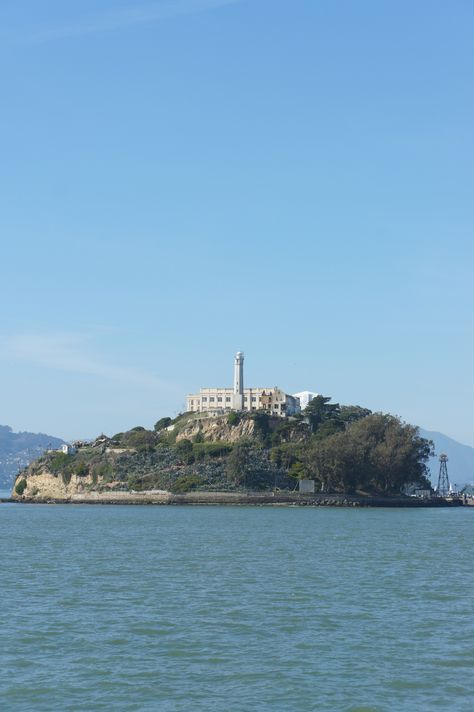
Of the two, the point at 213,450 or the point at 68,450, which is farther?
the point at 68,450

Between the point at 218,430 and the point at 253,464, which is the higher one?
the point at 218,430

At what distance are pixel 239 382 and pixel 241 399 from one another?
3.43 metres

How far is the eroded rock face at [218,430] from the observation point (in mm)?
166750

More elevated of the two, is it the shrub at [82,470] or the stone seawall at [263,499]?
the shrub at [82,470]

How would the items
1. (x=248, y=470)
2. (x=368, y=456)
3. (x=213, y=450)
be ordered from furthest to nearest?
(x=213, y=450), (x=248, y=470), (x=368, y=456)

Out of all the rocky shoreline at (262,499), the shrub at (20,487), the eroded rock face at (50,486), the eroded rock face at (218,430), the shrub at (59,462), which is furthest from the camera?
the shrub at (20,487)

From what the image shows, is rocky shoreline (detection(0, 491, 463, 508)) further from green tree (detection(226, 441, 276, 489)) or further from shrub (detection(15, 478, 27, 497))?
shrub (detection(15, 478, 27, 497))

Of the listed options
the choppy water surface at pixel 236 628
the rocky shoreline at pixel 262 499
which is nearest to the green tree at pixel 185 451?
the rocky shoreline at pixel 262 499

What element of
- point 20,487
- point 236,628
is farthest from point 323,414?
point 236,628

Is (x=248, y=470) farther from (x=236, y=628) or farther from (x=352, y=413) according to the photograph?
(x=236, y=628)

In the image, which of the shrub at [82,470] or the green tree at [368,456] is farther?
the shrub at [82,470]

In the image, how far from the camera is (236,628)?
113 ft

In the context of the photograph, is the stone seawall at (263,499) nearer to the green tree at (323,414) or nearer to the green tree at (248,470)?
the green tree at (248,470)

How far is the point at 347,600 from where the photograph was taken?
4141cm
